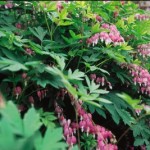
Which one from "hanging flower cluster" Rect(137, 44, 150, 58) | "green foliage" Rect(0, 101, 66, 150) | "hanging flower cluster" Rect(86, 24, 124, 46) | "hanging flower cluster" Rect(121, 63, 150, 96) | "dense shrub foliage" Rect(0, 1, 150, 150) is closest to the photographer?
"green foliage" Rect(0, 101, 66, 150)

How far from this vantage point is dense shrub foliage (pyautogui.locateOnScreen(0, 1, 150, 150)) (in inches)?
57.2

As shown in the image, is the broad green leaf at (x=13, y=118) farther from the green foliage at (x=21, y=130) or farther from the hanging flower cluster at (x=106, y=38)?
the hanging flower cluster at (x=106, y=38)

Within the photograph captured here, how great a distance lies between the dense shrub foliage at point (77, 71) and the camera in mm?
1452

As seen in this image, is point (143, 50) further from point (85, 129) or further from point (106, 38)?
point (85, 129)

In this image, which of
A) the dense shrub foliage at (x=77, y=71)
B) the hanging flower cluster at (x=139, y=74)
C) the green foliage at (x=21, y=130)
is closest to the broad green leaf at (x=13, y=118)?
the green foliage at (x=21, y=130)

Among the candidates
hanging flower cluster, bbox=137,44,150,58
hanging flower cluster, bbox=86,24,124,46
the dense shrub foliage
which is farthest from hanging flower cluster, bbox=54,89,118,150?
hanging flower cluster, bbox=137,44,150,58

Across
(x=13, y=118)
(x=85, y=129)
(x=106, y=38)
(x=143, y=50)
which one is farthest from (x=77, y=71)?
(x=143, y=50)

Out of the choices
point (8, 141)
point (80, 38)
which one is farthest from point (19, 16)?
point (8, 141)

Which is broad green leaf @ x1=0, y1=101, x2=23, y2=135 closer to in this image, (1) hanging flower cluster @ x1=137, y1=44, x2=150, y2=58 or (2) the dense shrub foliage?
(2) the dense shrub foliage

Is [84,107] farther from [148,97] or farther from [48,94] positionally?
[148,97]

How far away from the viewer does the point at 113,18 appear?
7.47ft

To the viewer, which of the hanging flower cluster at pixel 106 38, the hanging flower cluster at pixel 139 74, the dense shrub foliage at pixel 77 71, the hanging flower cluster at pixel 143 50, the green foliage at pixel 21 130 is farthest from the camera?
the hanging flower cluster at pixel 143 50

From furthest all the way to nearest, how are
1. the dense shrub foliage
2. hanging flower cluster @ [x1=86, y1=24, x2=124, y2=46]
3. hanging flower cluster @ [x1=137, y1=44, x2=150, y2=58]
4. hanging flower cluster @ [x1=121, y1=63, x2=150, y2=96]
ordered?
1. hanging flower cluster @ [x1=137, y1=44, x2=150, y2=58]
2. hanging flower cluster @ [x1=121, y1=63, x2=150, y2=96]
3. hanging flower cluster @ [x1=86, y1=24, x2=124, y2=46]
4. the dense shrub foliage

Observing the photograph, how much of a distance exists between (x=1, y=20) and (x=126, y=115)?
1013 mm
